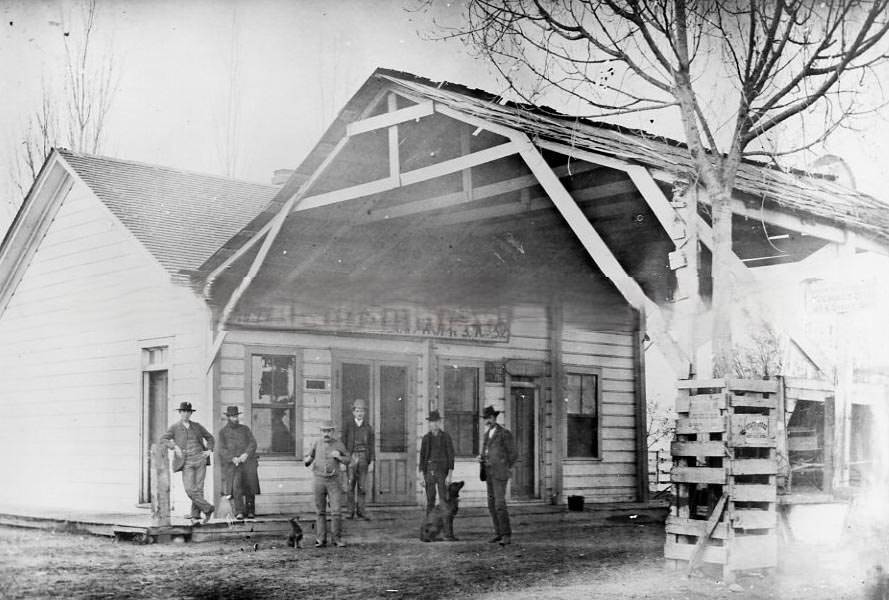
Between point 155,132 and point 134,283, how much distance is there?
3.20m

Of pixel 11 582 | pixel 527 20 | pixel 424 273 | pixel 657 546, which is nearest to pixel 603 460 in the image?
pixel 424 273

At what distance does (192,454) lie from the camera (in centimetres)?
1444

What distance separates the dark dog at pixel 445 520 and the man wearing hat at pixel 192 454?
2863 mm

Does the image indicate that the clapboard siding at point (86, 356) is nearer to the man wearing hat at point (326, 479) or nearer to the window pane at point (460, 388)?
the man wearing hat at point (326, 479)

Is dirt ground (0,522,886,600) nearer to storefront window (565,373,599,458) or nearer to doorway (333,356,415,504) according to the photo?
doorway (333,356,415,504)

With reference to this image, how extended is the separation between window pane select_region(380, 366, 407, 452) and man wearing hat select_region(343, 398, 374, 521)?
1146mm

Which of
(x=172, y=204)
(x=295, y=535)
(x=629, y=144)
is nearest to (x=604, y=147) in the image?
(x=629, y=144)

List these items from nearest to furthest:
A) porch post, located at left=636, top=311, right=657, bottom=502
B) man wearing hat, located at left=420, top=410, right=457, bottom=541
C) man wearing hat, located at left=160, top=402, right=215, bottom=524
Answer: man wearing hat, located at left=160, top=402, right=215, bottom=524
man wearing hat, located at left=420, top=410, right=457, bottom=541
porch post, located at left=636, top=311, right=657, bottom=502

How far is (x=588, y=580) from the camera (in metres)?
10.7

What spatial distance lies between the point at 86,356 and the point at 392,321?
16.5 ft

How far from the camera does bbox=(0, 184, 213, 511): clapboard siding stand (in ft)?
53.8

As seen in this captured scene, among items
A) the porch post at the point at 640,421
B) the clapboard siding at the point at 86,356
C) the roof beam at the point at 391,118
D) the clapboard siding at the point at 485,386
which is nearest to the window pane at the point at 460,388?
the clapboard siding at the point at 485,386

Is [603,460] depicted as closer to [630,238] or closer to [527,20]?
[630,238]

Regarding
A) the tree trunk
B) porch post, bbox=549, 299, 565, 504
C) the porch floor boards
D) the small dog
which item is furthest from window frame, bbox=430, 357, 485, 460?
the tree trunk
